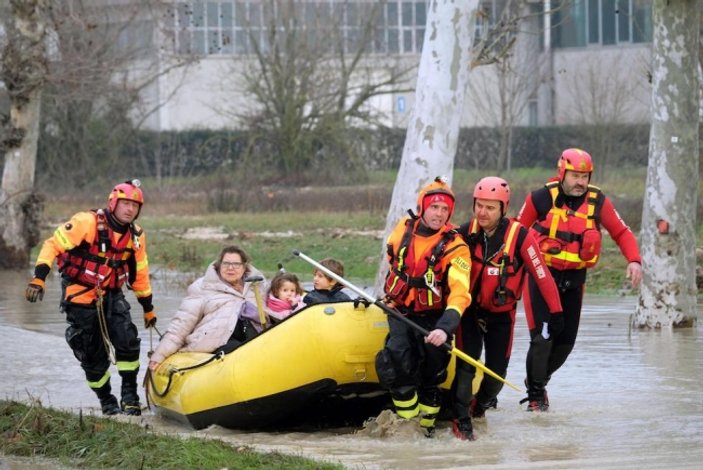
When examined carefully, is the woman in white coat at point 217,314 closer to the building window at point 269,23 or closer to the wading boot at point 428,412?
the wading boot at point 428,412

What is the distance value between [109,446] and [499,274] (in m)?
2.61

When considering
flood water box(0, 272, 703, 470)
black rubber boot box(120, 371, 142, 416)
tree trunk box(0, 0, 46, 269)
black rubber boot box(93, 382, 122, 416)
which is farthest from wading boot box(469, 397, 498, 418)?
tree trunk box(0, 0, 46, 269)

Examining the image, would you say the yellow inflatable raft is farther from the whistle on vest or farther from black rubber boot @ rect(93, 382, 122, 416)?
black rubber boot @ rect(93, 382, 122, 416)

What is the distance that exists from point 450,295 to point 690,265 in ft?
19.5

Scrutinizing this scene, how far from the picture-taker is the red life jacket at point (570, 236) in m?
9.83

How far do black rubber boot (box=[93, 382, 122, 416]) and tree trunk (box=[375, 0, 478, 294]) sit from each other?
4679 mm

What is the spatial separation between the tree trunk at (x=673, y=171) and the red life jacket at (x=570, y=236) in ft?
14.0

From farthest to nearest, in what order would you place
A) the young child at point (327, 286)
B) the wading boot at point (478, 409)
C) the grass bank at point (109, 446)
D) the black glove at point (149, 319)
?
the black glove at point (149, 319) < the young child at point (327, 286) < the wading boot at point (478, 409) < the grass bank at point (109, 446)

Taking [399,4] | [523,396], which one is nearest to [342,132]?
[399,4]

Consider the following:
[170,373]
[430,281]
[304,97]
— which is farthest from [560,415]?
[304,97]

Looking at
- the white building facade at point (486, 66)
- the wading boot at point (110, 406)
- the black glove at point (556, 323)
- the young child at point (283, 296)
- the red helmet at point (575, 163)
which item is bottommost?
the wading boot at point (110, 406)

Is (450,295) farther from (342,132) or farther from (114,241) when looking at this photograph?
(342,132)

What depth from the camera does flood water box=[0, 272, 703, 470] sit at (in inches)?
326

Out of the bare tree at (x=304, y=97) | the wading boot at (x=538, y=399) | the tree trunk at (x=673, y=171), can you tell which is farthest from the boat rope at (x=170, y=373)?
the bare tree at (x=304, y=97)
